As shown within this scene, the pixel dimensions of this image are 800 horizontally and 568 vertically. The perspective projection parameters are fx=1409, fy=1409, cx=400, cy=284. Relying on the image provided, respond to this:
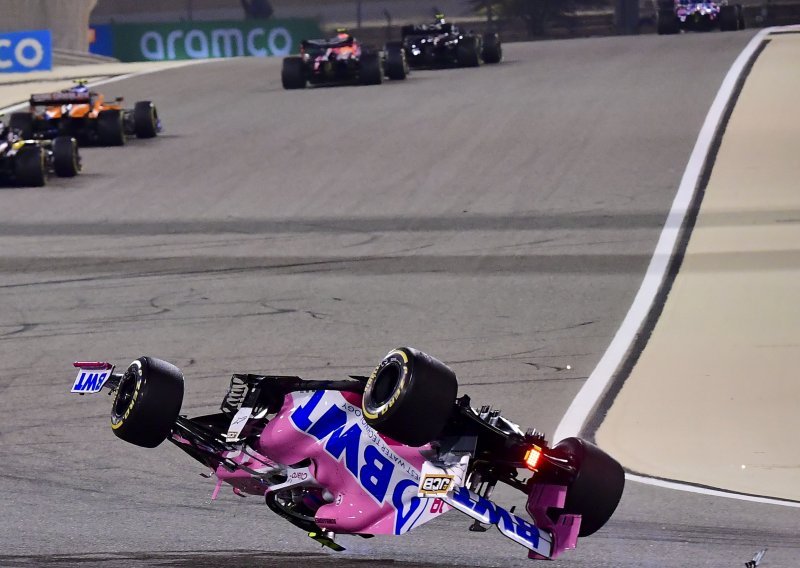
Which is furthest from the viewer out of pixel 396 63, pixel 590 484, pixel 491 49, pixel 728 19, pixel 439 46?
pixel 728 19

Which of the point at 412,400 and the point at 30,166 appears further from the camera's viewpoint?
the point at 30,166

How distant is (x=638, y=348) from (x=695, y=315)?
1166 mm

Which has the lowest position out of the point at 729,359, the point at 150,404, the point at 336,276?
the point at 336,276

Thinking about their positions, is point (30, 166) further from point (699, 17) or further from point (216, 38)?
point (216, 38)

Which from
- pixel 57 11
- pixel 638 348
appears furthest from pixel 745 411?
pixel 57 11

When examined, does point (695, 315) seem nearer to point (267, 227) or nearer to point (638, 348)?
point (638, 348)

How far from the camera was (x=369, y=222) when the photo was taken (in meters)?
17.8

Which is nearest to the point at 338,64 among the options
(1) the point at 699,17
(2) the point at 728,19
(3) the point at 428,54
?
(3) the point at 428,54

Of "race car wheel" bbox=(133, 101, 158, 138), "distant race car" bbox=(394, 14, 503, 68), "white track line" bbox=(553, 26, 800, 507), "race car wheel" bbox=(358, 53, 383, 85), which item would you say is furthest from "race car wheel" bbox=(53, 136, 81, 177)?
"distant race car" bbox=(394, 14, 503, 68)

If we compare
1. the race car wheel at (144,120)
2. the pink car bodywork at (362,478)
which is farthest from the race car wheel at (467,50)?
the pink car bodywork at (362,478)

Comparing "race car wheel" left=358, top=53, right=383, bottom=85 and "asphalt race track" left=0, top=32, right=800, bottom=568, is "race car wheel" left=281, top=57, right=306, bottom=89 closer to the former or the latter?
"asphalt race track" left=0, top=32, right=800, bottom=568

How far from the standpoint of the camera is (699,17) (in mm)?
40250

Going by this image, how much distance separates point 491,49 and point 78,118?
41.6ft

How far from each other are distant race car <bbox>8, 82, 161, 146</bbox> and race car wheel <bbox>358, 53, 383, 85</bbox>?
6779 millimetres
